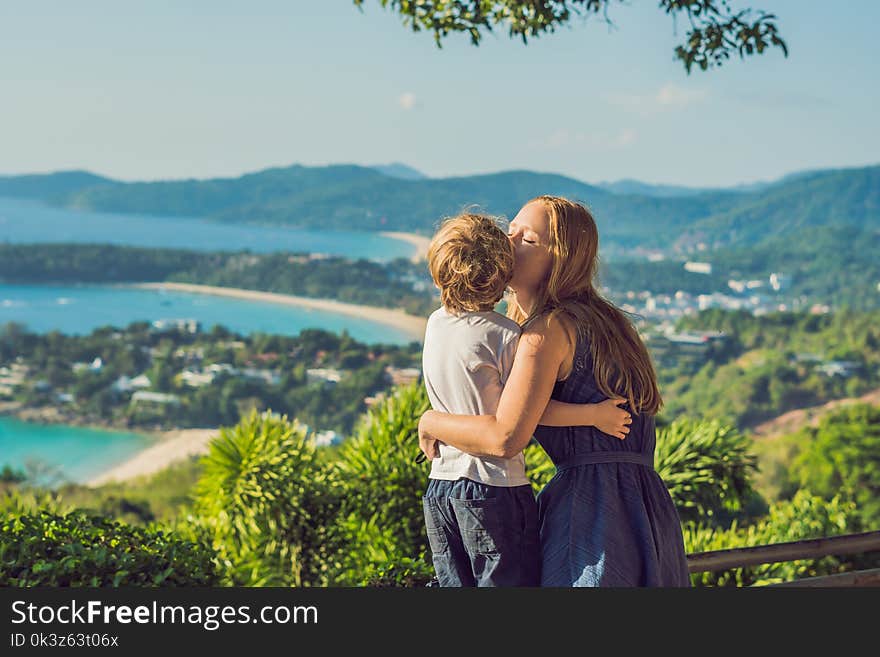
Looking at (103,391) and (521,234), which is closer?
(521,234)

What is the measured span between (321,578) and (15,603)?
2.93 metres

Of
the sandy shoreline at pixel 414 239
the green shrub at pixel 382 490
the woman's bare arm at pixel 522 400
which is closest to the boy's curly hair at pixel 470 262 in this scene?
the woman's bare arm at pixel 522 400

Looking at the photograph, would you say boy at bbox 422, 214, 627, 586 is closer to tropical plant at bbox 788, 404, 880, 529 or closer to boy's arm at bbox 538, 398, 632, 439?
boy's arm at bbox 538, 398, 632, 439

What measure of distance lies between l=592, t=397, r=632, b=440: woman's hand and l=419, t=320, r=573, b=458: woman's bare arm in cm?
11

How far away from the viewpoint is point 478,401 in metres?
1.74

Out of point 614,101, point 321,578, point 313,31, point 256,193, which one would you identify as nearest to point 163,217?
point 256,193

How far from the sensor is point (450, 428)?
1.74 metres

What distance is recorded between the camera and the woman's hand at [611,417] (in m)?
1.77

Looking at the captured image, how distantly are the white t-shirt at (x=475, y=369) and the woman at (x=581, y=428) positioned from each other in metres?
0.03

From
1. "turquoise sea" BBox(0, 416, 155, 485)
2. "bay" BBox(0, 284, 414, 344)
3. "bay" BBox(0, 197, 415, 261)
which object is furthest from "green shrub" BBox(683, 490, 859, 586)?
"bay" BBox(0, 197, 415, 261)

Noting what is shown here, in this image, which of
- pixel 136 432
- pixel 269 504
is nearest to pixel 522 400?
pixel 269 504

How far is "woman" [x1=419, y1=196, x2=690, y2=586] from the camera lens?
5.70 feet

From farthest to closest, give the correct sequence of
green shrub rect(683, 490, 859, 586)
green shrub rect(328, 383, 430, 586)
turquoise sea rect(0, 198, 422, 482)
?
turquoise sea rect(0, 198, 422, 482), green shrub rect(683, 490, 859, 586), green shrub rect(328, 383, 430, 586)

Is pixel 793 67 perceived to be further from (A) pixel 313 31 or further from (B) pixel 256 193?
(B) pixel 256 193
